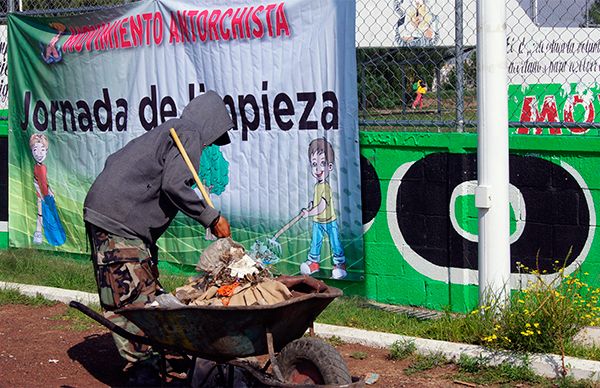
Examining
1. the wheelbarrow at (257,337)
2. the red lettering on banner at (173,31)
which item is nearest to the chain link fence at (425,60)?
the red lettering on banner at (173,31)

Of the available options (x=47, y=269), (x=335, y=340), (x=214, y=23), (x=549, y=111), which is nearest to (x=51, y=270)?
(x=47, y=269)

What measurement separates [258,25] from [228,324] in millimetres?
3897

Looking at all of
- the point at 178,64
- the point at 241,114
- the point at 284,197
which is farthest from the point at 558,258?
the point at 178,64

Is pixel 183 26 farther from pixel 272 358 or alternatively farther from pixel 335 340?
pixel 272 358

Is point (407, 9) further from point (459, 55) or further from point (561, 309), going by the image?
point (561, 309)

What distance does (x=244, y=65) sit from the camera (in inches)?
338

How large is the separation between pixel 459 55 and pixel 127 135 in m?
3.32

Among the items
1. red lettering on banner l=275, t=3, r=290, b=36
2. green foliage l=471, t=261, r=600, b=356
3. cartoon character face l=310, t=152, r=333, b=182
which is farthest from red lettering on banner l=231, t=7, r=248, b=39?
green foliage l=471, t=261, r=600, b=356

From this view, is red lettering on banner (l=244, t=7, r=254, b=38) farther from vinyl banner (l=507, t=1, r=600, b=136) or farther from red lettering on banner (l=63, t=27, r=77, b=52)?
vinyl banner (l=507, t=1, r=600, b=136)

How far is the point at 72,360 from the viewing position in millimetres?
6977

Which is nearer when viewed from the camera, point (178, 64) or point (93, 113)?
point (178, 64)

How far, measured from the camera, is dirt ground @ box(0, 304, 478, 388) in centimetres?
640

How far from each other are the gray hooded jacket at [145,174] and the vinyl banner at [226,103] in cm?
217

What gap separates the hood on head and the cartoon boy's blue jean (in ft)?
7.49
